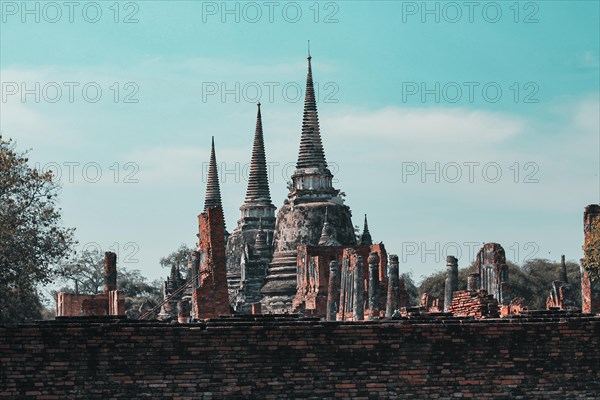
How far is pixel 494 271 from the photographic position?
2972cm

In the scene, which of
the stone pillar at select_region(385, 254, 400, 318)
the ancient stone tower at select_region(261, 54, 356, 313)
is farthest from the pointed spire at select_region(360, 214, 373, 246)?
the stone pillar at select_region(385, 254, 400, 318)

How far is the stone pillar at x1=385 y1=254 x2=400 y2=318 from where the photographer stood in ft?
114

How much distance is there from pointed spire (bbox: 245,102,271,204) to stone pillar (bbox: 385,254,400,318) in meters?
41.7

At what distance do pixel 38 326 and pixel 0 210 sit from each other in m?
29.4

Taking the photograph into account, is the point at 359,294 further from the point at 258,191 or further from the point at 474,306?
the point at 258,191

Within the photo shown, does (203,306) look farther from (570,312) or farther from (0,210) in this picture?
(0,210)

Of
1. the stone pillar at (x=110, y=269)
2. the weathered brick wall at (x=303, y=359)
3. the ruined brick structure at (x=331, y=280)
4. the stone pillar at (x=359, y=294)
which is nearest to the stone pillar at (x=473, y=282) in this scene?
the ruined brick structure at (x=331, y=280)

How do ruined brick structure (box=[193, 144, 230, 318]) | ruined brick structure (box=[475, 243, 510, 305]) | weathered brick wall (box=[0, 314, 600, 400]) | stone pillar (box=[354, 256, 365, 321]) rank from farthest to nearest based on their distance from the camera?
stone pillar (box=[354, 256, 365, 321]) → ruined brick structure (box=[475, 243, 510, 305]) → ruined brick structure (box=[193, 144, 230, 318]) → weathered brick wall (box=[0, 314, 600, 400])

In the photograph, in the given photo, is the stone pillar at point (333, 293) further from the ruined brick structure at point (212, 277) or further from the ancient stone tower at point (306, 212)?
the ancient stone tower at point (306, 212)

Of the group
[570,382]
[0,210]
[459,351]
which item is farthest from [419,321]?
[0,210]

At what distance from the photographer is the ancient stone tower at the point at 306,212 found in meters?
65.3

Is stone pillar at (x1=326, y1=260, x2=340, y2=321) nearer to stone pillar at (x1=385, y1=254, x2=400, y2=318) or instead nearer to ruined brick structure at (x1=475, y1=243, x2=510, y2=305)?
stone pillar at (x1=385, y1=254, x2=400, y2=318)

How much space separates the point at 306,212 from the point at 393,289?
33199mm

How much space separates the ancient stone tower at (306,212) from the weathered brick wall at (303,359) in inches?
1858
